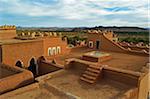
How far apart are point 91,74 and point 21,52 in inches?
276

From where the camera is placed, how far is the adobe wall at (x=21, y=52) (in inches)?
555

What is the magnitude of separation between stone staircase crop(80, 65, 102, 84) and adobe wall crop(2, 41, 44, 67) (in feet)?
20.9

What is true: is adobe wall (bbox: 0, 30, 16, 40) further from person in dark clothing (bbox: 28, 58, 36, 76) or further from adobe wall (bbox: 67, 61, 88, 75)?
adobe wall (bbox: 67, 61, 88, 75)

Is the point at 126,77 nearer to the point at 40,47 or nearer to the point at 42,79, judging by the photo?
the point at 42,79

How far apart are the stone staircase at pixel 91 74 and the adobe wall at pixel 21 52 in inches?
251

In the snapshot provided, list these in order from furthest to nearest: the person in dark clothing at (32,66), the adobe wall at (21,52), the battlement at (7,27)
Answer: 1. the battlement at (7,27)
2. the person in dark clothing at (32,66)
3. the adobe wall at (21,52)

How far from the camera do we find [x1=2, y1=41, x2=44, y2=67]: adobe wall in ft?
46.2

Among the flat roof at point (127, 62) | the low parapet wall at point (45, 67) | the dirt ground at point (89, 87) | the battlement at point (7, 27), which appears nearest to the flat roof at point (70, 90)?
the dirt ground at point (89, 87)

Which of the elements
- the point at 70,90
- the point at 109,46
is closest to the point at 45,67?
the point at 70,90

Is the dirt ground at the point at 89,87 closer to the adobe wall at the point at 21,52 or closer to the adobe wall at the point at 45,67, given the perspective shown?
the adobe wall at the point at 45,67

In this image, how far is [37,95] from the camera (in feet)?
27.6

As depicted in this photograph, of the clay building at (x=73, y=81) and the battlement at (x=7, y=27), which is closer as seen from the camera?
the clay building at (x=73, y=81)

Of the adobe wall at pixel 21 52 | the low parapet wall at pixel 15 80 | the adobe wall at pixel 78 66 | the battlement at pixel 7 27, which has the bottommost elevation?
the low parapet wall at pixel 15 80

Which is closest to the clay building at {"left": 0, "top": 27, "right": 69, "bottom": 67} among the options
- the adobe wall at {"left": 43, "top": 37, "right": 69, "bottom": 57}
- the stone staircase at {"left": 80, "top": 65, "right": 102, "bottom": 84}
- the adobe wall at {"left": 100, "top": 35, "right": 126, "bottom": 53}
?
the adobe wall at {"left": 43, "top": 37, "right": 69, "bottom": 57}
